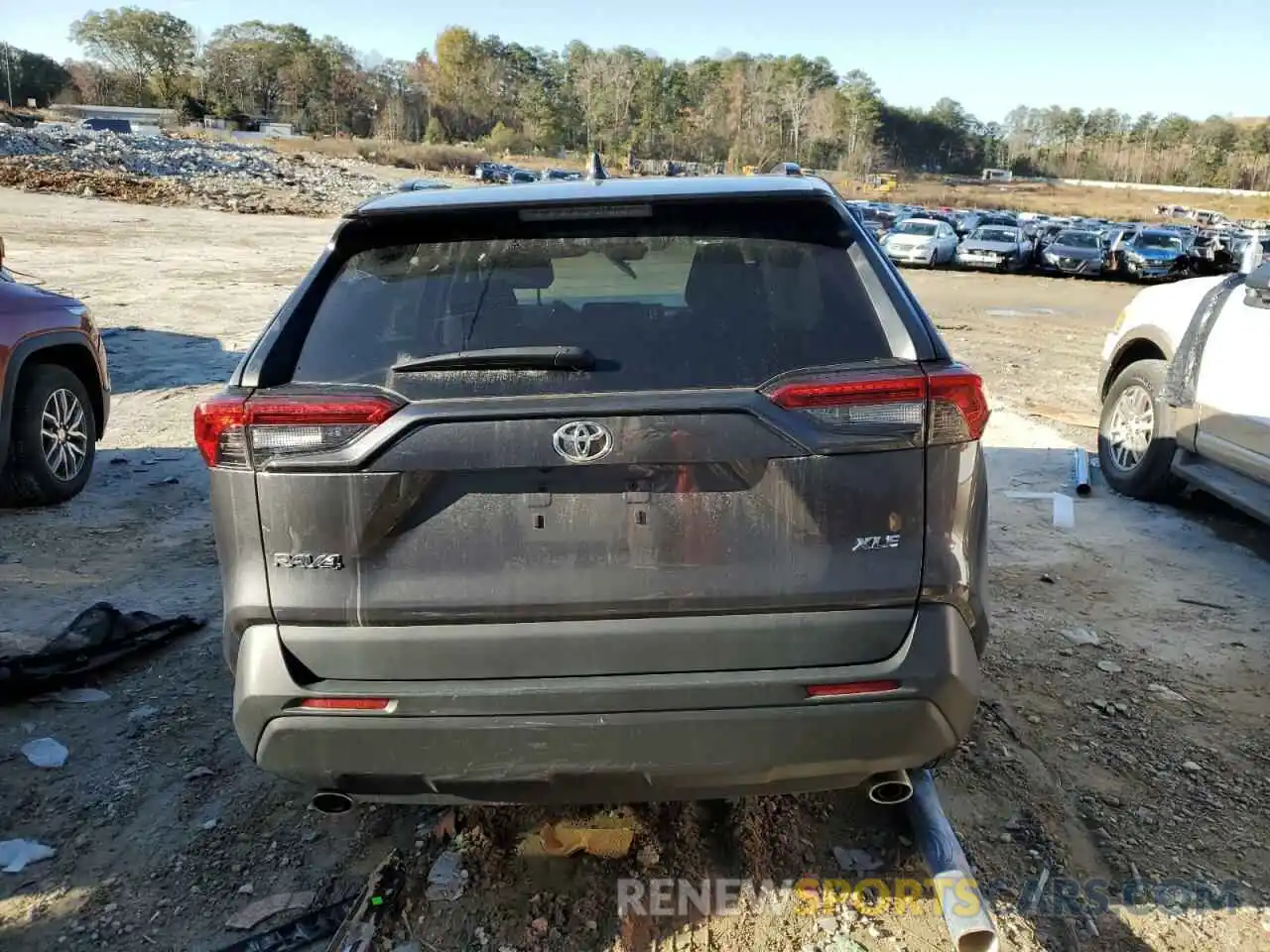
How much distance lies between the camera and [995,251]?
28.2 m

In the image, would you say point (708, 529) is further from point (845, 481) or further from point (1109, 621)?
point (1109, 621)

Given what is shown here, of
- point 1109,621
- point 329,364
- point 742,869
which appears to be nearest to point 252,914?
point 742,869

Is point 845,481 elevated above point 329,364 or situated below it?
below

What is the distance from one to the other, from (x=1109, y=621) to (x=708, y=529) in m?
3.36

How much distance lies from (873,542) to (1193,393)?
4.68 meters

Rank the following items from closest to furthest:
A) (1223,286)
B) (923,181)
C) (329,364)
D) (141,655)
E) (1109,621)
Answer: (329,364), (141,655), (1109,621), (1223,286), (923,181)

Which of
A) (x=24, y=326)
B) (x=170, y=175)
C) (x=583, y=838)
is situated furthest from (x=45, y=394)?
(x=170, y=175)

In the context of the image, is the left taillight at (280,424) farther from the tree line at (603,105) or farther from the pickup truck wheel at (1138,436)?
the tree line at (603,105)

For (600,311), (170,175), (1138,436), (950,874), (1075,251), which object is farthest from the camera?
(170,175)

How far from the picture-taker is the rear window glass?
89.7 inches

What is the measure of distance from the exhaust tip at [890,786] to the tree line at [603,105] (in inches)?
4350

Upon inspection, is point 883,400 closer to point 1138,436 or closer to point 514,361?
point 514,361

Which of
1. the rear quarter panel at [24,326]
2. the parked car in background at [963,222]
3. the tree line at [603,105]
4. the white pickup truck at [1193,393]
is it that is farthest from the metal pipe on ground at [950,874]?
the tree line at [603,105]

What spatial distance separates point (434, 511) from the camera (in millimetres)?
2223
